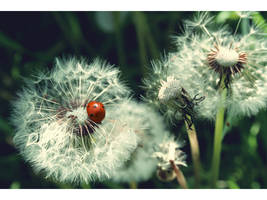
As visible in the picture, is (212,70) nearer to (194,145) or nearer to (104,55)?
(194,145)

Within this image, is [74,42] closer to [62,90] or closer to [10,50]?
[10,50]

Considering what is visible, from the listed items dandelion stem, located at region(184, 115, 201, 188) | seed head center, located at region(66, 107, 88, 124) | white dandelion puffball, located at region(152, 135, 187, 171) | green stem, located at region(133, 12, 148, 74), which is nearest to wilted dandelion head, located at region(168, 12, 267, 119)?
dandelion stem, located at region(184, 115, 201, 188)


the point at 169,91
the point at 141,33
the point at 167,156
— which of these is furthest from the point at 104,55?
the point at 169,91

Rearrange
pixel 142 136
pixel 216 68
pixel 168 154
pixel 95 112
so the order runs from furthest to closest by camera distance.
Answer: pixel 142 136, pixel 168 154, pixel 216 68, pixel 95 112

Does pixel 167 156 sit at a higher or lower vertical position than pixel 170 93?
lower

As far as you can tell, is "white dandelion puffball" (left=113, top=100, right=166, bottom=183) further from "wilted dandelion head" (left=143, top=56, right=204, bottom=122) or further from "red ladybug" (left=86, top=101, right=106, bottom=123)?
"red ladybug" (left=86, top=101, right=106, bottom=123)

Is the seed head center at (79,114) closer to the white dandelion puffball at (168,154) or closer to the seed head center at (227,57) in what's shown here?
the white dandelion puffball at (168,154)
